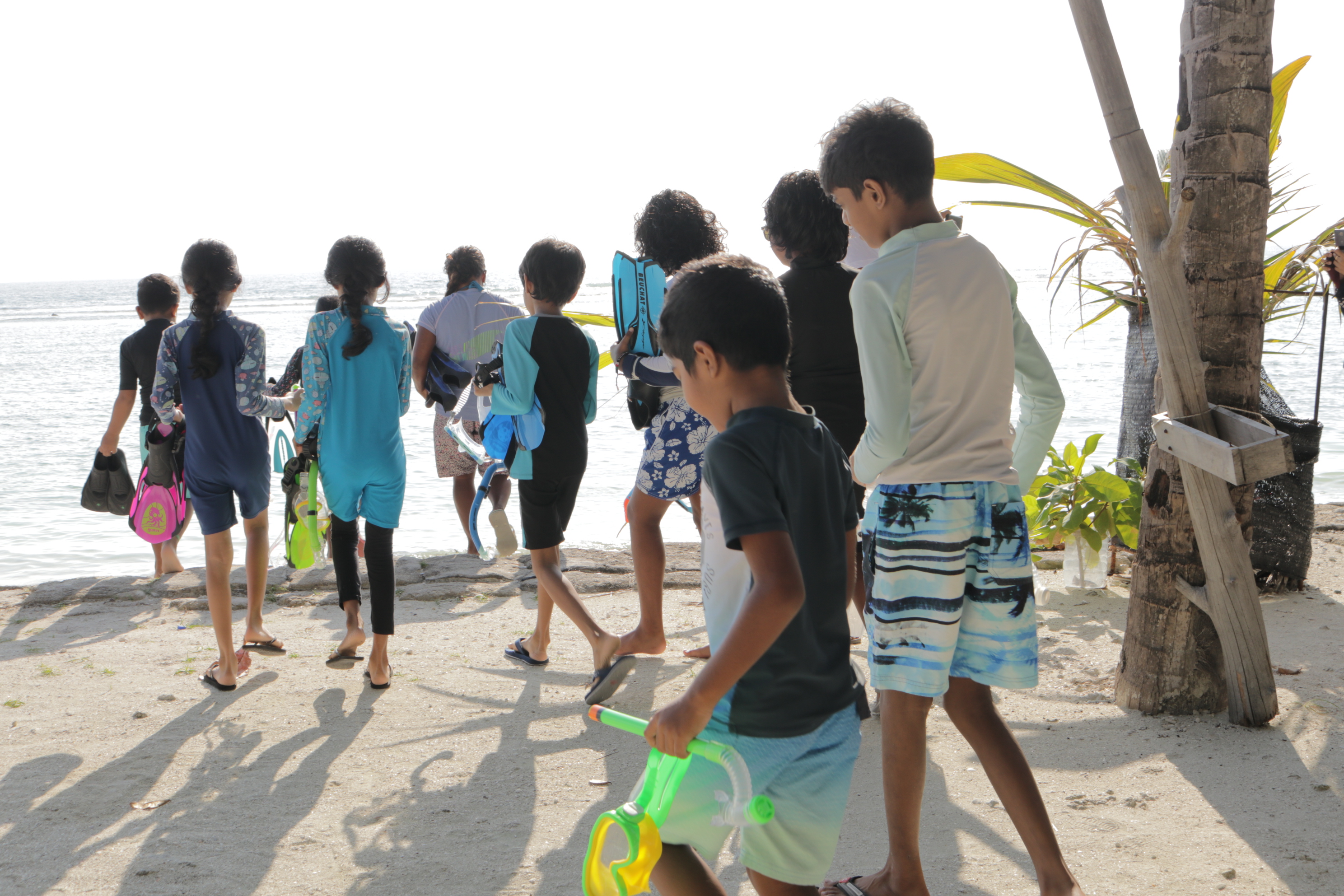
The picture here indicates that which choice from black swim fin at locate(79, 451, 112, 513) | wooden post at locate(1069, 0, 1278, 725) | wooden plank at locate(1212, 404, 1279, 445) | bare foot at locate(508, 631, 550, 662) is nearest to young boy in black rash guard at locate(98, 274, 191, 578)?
black swim fin at locate(79, 451, 112, 513)

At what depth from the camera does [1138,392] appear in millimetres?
5172

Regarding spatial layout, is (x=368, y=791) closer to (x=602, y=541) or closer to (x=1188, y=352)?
(x=1188, y=352)

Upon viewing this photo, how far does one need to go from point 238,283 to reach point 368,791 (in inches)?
79.6

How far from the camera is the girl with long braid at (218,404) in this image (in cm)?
372

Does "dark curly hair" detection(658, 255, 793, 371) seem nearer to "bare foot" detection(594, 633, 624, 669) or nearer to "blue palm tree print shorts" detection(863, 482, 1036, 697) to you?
"blue palm tree print shorts" detection(863, 482, 1036, 697)

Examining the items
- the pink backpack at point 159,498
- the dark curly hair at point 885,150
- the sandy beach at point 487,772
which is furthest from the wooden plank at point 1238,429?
the pink backpack at point 159,498

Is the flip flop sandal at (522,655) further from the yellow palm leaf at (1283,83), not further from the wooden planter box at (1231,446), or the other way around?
the yellow palm leaf at (1283,83)

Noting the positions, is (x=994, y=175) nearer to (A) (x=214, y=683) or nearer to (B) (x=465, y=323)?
(B) (x=465, y=323)

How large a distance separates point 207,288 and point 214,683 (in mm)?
1556

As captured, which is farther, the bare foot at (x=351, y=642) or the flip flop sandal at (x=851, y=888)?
the bare foot at (x=351, y=642)

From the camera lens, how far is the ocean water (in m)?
7.45

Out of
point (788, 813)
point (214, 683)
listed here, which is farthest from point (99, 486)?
point (788, 813)

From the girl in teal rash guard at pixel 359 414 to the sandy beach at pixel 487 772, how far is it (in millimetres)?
518

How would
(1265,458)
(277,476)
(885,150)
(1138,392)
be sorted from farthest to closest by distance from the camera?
(277,476) < (1138,392) < (1265,458) < (885,150)
